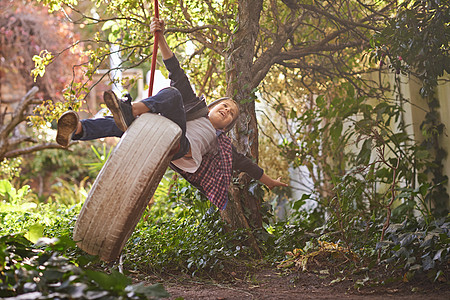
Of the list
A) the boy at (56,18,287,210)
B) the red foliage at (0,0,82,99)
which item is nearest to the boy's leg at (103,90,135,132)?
the boy at (56,18,287,210)

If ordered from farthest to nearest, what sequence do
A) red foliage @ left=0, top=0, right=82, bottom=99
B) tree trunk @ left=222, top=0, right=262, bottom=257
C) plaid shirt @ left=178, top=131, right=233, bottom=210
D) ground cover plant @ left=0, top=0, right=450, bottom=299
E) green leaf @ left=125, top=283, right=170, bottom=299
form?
1. red foliage @ left=0, top=0, right=82, bottom=99
2. tree trunk @ left=222, top=0, right=262, bottom=257
3. plaid shirt @ left=178, top=131, right=233, bottom=210
4. ground cover plant @ left=0, top=0, right=450, bottom=299
5. green leaf @ left=125, top=283, right=170, bottom=299

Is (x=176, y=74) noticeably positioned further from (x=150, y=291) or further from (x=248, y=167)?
(x=150, y=291)

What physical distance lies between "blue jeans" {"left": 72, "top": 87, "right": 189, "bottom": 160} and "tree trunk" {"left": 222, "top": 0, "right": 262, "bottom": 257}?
3.77 feet

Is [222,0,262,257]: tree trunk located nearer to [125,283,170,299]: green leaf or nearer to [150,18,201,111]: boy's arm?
[150,18,201,111]: boy's arm

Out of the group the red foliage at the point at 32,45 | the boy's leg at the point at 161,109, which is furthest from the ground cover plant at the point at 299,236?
the red foliage at the point at 32,45

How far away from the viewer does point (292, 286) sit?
2938 mm

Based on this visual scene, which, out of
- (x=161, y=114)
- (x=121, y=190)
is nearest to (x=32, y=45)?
(x=161, y=114)

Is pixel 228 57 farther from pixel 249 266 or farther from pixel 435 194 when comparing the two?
pixel 435 194

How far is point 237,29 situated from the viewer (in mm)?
3734

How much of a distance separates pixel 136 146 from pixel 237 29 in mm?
1687

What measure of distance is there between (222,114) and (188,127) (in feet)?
0.96

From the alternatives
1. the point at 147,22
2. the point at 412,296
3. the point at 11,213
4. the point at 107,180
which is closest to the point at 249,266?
the point at 412,296

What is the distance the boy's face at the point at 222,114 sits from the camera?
10.3 feet

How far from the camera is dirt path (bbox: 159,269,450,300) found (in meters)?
2.52
